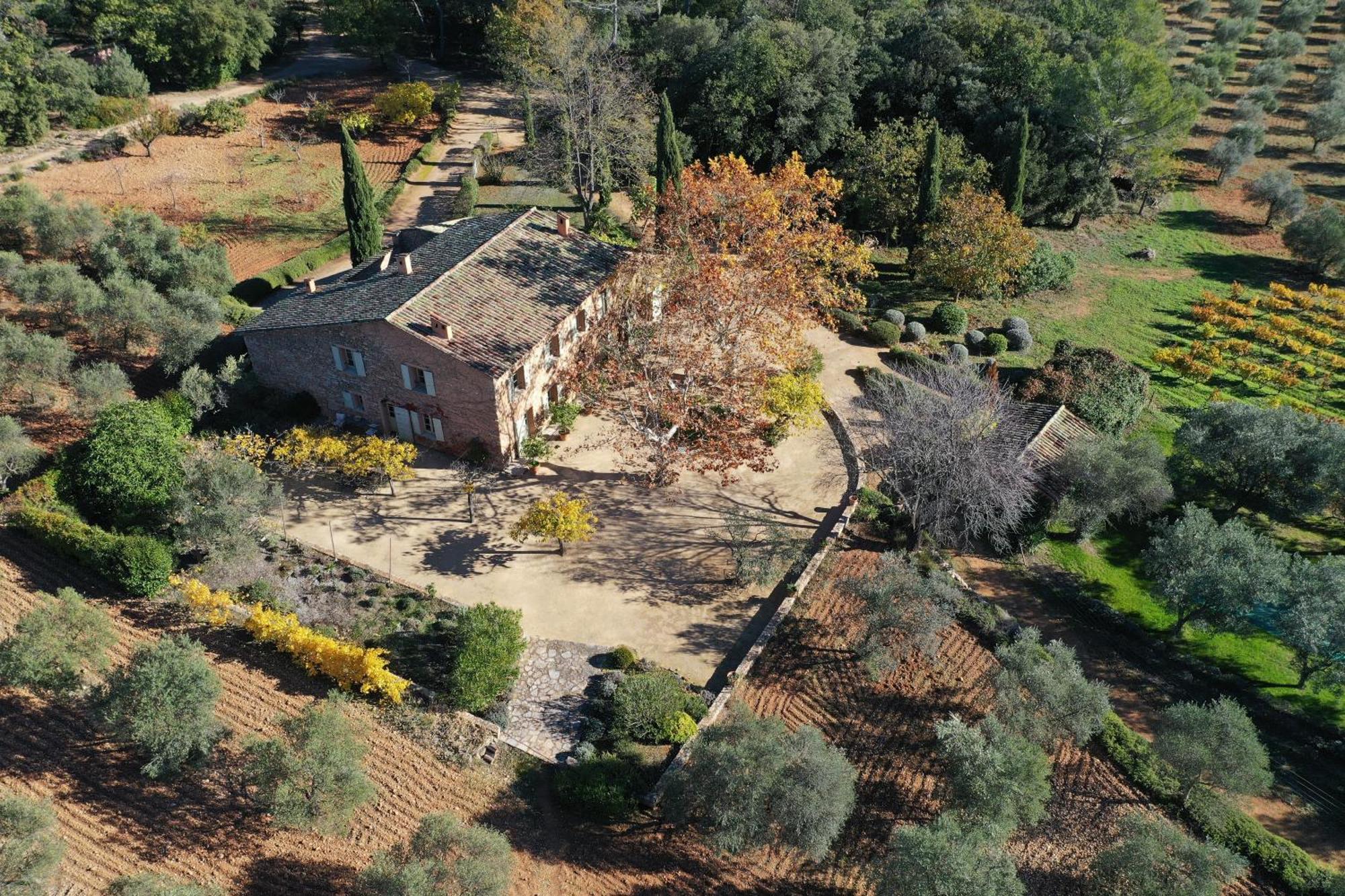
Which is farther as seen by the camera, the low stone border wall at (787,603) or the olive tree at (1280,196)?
the olive tree at (1280,196)

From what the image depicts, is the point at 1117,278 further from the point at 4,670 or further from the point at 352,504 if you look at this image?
the point at 4,670

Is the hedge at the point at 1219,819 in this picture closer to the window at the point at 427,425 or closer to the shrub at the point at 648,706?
the shrub at the point at 648,706

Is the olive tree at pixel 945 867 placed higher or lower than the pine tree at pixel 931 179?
lower

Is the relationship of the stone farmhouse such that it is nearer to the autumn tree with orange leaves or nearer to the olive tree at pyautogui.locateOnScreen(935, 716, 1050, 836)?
the autumn tree with orange leaves

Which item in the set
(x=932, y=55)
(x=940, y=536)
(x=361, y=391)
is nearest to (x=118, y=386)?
(x=361, y=391)

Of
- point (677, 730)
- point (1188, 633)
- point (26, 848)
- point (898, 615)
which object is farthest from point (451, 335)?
point (1188, 633)

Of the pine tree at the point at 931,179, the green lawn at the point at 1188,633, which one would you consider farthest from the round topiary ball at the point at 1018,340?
the green lawn at the point at 1188,633
